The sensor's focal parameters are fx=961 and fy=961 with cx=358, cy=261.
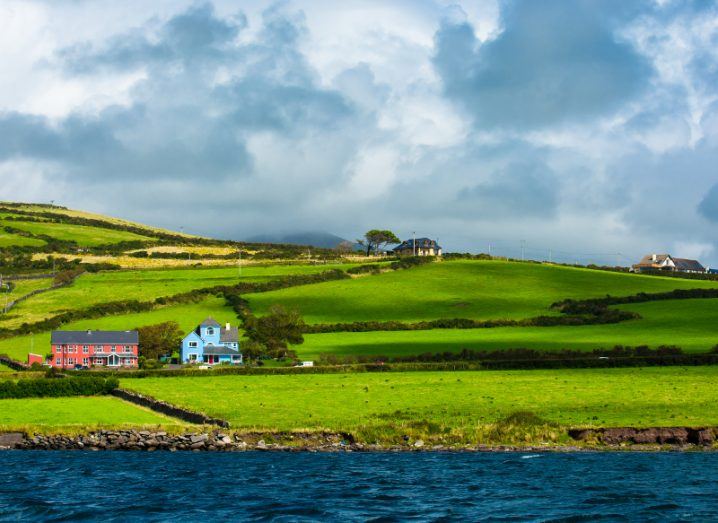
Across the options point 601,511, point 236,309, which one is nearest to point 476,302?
point 236,309

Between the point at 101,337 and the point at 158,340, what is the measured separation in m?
7.24

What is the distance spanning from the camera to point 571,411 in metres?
67.8

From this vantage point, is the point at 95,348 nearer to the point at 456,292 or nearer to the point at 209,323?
the point at 209,323

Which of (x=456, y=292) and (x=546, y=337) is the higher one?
(x=456, y=292)

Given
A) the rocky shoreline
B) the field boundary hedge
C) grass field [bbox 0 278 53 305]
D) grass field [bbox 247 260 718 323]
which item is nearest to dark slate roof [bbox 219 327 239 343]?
grass field [bbox 247 260 718 323]

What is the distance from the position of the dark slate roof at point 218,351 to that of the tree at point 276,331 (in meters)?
2.90

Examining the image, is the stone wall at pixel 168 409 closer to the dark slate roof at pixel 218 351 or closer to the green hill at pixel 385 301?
the green hill at pixel 385 301

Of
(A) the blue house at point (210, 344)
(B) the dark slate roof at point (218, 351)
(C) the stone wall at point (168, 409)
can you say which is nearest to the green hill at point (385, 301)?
(A) the blue house at point (210, 344)

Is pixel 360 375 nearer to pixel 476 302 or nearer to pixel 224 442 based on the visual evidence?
pixel 224 442

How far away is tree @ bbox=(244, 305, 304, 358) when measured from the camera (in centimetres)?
11515

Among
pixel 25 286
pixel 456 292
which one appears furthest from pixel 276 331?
pixel 25 286

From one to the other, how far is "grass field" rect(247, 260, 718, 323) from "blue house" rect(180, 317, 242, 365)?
48.9ft

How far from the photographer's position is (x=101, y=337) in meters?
122

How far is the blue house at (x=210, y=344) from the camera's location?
120125mm
